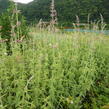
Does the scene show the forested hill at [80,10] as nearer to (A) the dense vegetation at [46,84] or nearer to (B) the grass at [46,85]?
(A) the dense vegetation at [46,84]

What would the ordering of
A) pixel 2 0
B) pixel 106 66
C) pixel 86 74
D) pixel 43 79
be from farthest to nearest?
1. pixel 2 0
2. pixel 106 66
3. pixel 86 74
4. pixel 43 79

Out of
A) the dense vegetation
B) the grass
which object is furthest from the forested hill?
the grass

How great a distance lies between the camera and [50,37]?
6.54 metres

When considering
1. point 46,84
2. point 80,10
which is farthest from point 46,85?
point 80,10

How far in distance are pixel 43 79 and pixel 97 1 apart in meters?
37.2

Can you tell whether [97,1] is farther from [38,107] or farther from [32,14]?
[38,107]

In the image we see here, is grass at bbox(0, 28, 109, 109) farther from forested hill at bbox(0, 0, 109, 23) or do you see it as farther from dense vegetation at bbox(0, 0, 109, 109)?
forested hill at bbox(0, 0, 109, 23)

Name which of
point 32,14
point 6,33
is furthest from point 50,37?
point 32,14

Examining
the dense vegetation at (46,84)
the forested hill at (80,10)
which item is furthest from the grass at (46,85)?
the forested hill at (80,10)

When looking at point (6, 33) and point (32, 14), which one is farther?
point (32, 14)

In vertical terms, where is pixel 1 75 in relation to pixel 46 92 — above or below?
above

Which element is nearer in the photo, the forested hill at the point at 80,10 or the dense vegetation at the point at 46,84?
the dense vegetation at the point at 46,84

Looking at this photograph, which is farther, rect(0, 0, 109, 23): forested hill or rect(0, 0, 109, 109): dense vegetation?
rect(0, 0, 109, 23): forested hill

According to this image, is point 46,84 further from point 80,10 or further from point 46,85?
point 80,10
